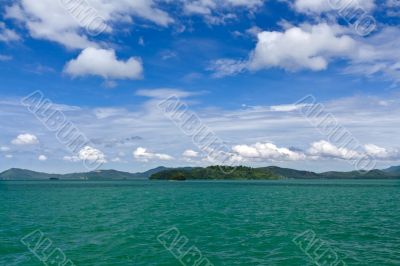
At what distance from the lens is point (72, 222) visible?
6894cm

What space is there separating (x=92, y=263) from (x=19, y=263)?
7.40 metres

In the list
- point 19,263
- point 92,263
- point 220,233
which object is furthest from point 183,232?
point 19,263

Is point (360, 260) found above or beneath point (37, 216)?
beneath

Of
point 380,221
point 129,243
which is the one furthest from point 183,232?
point 380,221

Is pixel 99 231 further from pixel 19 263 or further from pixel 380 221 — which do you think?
pixel 380 221

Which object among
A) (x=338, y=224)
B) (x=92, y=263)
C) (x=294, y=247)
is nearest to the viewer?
(x=92, y=263)

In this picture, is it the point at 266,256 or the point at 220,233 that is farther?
the point at 220,233

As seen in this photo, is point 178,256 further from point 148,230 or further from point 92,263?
point 148,230

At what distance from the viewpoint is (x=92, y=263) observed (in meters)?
38.5

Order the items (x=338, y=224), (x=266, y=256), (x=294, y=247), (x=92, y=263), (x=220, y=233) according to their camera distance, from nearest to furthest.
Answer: (x=92, y=263)
(x=266, y=256)
(x=294, y=247)
(x=220, y=233)
(x=338, y=224)

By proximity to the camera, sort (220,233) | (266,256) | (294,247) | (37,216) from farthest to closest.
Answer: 1. (37,216)
2. (220,233)
3. (294,247)
4. (266,256)

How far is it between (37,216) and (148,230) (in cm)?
3258

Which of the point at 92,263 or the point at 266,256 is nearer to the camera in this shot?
the point at 92,263

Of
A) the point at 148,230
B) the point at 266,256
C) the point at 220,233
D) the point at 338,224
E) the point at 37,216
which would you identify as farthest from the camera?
the point at 37,216
